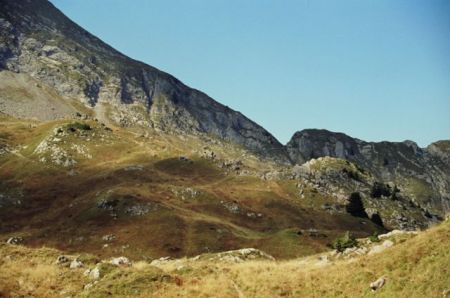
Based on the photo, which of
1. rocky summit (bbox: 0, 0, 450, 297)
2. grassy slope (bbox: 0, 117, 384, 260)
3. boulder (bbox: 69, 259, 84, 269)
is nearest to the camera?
rocky summit (bbox: 0, 0, 450, 297)

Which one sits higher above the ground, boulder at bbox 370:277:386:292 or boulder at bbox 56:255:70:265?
boulder at bbox 370:277:386:292

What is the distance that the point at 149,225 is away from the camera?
3976 inches

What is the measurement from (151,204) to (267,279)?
82.9 metres

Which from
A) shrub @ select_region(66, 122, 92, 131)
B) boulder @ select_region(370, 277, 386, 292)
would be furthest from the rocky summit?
shrub @ select_region(66, 122, 92, 131)

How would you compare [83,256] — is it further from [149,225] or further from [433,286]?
[149,225]

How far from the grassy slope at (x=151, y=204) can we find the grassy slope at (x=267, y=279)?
54851mm

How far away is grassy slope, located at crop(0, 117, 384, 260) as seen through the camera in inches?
3728

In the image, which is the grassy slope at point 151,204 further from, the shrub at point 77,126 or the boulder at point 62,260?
the boulder at point 62,260

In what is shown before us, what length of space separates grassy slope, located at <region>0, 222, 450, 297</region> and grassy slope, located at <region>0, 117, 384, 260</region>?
180ft

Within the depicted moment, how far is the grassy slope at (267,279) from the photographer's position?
82.7 ft

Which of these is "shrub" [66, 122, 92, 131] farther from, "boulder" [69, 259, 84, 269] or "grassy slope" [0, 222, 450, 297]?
"grassy slope" [0, 222, 450, 297]

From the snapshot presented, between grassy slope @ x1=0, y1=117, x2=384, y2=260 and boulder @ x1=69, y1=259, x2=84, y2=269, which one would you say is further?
grassy slope @ x1=0, y1=117, x2=384, y2=260

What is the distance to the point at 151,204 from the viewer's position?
110312 mm

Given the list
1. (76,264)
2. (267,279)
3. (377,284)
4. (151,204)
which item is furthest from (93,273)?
(151,204)
